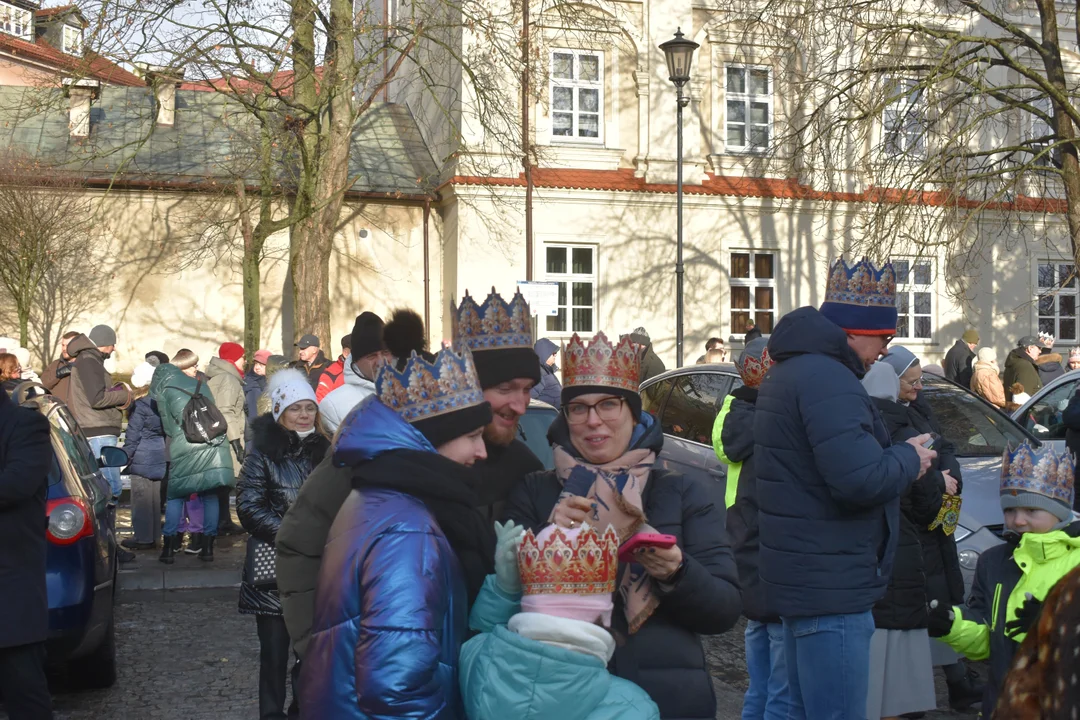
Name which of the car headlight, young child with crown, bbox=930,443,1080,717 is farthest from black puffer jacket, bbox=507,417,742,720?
the car headlight

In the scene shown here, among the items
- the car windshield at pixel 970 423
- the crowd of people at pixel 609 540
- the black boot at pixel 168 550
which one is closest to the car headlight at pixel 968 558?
the crowd of people at pixel 609 540

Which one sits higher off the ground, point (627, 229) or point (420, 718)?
point (627, 229)

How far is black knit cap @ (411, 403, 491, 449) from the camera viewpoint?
111 inches

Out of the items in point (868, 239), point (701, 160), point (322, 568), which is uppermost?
point (701, 160)

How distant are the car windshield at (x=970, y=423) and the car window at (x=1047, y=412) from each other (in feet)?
2.26

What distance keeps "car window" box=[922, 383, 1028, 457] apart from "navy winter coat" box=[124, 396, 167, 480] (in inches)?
285

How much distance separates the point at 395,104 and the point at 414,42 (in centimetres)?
1348

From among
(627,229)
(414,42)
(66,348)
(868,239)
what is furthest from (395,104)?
(66,348)

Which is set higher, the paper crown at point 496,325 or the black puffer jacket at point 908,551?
the paper crown at point 496,325

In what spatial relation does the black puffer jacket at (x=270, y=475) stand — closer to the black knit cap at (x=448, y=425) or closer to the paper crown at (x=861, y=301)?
the paper crown at (x=861, y=301)

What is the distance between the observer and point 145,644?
8312 millimetres

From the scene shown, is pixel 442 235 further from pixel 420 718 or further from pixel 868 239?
pixel 420 718

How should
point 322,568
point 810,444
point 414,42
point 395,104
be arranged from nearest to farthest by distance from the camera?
point 322,568
point 810,444
point 414,42
point 395,104

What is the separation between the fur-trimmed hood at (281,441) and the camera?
6168mm
